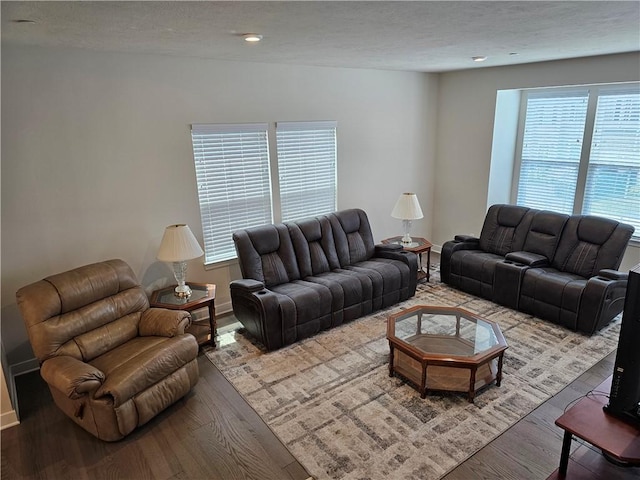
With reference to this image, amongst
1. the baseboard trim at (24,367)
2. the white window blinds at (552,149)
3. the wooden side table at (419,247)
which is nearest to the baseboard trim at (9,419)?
the baseboard trim at (24,367)

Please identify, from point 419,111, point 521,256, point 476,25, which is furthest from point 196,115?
point 521,256

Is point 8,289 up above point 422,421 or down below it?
above

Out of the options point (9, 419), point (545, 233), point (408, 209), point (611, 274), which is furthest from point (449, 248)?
point (9, 419)

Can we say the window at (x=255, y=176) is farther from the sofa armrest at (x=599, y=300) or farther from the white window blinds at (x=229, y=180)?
the sofa armrest at (x=599, y=300)

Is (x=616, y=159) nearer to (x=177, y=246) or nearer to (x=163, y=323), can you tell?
(x=177, y=246)

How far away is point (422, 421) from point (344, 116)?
3.79 meters

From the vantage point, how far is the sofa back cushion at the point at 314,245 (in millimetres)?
4625

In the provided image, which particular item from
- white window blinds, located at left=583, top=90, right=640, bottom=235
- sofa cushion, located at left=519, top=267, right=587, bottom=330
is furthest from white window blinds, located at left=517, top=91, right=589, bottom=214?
sofa cushion, located at left=519, top=267, right=587, bottom=330

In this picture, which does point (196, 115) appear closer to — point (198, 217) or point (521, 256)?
point (198, 217)

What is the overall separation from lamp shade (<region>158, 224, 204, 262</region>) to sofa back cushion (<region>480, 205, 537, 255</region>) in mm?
3651

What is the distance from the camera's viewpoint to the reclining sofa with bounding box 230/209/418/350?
3.96 metres

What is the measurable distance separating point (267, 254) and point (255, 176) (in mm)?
947

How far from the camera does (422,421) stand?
3.00 meters

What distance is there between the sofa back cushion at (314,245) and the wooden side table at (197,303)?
3.44ft
